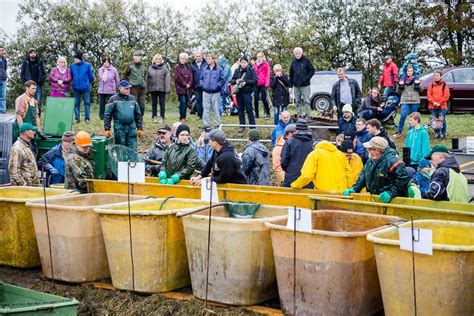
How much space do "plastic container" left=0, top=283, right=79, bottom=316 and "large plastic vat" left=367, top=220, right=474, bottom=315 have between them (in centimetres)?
288

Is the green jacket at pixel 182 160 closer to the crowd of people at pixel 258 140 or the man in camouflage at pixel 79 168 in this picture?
the crowd of people at pixel 258 140

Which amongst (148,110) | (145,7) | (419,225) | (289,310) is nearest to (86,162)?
(289,310)

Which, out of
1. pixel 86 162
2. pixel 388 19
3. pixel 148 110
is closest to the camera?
pixel 86 162

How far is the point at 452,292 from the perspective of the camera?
6.32 metres

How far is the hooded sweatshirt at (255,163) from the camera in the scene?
12008 millimetres

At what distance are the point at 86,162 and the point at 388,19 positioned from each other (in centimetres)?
2495

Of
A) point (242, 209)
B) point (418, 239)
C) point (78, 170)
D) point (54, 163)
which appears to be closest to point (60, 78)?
point (54, 163)

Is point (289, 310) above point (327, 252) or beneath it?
beneath

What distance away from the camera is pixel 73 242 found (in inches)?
347

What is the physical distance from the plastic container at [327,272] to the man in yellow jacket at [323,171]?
2958 millimetres

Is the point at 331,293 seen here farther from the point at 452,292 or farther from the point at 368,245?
the point at 452,292

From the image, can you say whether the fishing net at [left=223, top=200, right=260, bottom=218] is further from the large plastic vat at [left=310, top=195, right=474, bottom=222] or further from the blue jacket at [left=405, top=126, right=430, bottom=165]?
the blue jacket at [left=405, top=126, right=430, bottom=165]

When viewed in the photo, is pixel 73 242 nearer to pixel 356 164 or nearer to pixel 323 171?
pixel 323 171

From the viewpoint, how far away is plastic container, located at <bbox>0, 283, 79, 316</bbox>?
679 centimetres
